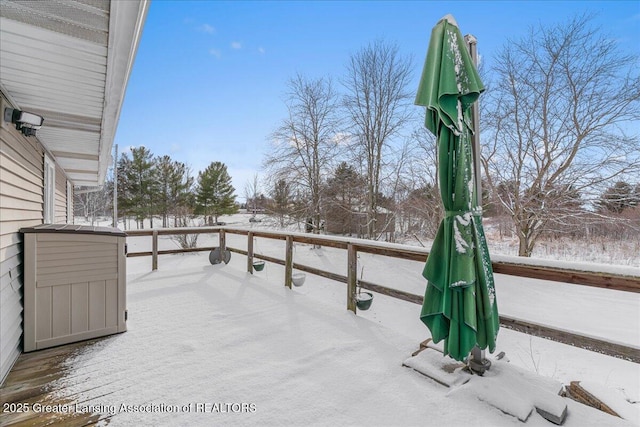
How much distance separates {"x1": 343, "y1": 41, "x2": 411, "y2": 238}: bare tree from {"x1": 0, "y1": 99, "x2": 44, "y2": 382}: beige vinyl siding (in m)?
11.0

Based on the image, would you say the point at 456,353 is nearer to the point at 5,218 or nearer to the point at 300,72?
the point at 5,218

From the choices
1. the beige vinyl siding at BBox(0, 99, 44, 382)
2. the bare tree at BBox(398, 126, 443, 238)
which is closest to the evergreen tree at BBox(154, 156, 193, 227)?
the bare tree at BBox(398, 126, 443, 238)

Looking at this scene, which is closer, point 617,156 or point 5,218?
point 5,218

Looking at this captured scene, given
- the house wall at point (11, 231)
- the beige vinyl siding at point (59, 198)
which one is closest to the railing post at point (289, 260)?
the house wall at point (11, 231)

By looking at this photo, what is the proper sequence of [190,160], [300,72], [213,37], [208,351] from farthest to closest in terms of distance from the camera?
[190,160]
[300,72]
[213,37]
[208,351]

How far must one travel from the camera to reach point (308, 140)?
13.8 meters

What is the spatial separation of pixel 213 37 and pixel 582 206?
11400mm

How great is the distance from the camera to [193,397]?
198 centimetres

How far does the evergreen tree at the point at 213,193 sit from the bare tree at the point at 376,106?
601 inches

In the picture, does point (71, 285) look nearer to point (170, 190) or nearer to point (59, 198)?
point (59, 198)

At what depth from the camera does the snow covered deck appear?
180 centimetres

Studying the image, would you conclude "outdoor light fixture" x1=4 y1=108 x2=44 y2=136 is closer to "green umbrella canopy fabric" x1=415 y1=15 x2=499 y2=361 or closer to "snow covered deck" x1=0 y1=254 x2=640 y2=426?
"snow covered deck" x1=0 y1=254 x2=640 y2=426

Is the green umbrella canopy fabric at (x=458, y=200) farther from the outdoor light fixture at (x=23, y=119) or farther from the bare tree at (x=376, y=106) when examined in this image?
the bare tree at (x=376, y=106)

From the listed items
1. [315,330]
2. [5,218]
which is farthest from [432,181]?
[5,218]
